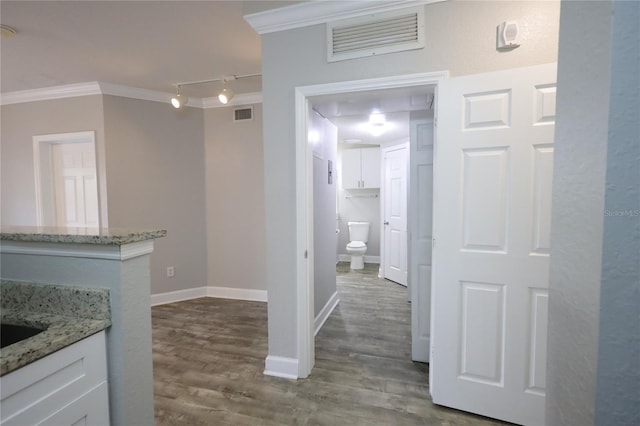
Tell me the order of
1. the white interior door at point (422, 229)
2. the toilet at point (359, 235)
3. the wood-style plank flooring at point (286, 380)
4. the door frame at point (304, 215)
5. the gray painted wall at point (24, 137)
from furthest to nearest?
the toilet at point (359, 235)
the gray painted wall at point (24, 137)
the white interior door at point (422, 229)
the door frame at point (304, 215)
the wood-style plank flooring at point (286, 380)

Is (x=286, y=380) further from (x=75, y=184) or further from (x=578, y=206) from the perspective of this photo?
(x=75, y=184)

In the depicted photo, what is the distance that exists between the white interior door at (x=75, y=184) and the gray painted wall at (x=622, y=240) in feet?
13.7

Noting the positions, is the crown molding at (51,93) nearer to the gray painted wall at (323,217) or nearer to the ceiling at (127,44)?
the ceiling at (127,44)

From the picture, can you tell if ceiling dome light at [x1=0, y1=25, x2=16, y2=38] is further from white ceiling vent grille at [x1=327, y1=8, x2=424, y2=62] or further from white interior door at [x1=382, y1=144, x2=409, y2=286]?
white interior door at [x1=382, y1=144, x2=409, y2=286]

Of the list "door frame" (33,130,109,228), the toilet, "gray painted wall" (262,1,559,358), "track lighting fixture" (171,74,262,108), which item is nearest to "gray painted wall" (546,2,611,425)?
"gray painted wall" (262,1,559,358)

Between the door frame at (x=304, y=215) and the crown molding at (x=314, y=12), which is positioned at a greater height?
the crown molding at (x=314, y=12)

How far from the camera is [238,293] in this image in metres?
3.70

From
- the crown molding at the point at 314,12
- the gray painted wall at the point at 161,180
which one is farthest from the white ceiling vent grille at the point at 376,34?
the gray painted wall at the point at 161,180

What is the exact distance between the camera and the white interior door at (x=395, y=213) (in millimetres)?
4270

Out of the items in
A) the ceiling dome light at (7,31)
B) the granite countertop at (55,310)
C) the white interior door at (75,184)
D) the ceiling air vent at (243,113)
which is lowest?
the granite countertop at (55,310)

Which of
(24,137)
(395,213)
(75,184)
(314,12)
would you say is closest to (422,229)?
(314,12)

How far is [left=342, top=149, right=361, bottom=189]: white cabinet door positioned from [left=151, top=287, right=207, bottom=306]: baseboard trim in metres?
3.08

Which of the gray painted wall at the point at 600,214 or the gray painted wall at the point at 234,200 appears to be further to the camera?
the gray painted wall at the point at 234,200

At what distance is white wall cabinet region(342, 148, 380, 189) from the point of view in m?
5.33
